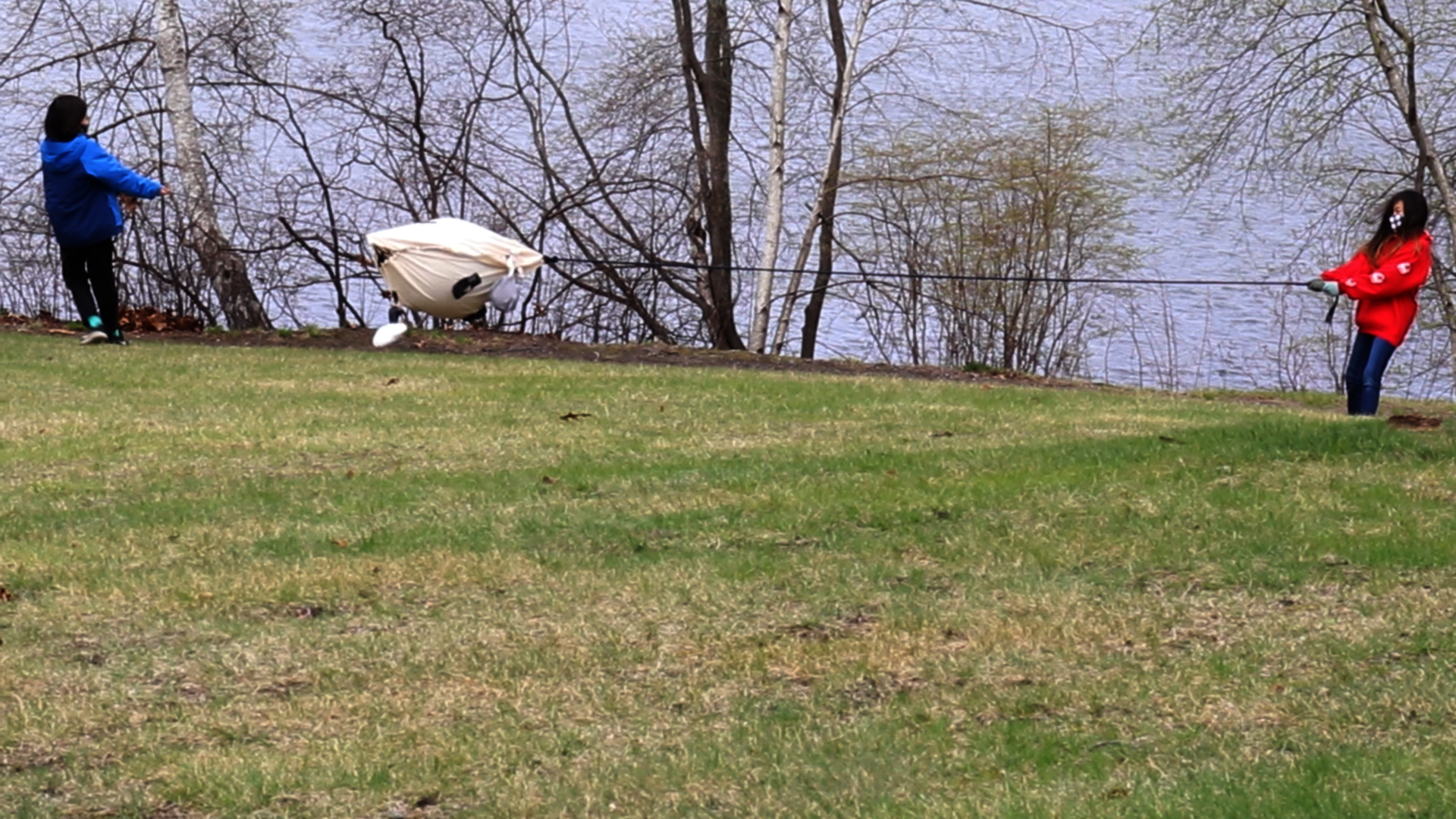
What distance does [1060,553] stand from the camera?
607cm

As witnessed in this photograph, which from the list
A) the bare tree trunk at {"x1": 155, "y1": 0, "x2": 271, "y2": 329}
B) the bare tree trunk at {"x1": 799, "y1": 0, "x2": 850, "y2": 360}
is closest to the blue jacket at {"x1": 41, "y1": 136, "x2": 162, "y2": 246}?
the bare tree trunk at {"x1": 155, "y1": 0, "x2": 271, "y2": 329}

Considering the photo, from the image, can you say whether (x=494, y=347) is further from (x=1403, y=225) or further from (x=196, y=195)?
(x=1403, y=225)

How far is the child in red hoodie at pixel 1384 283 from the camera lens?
10.6 metres

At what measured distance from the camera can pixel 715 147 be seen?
19156 millimetres

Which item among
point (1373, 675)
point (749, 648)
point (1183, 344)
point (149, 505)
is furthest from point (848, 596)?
point (1183, 344)

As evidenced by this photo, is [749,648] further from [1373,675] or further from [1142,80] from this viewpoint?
[1142,80]

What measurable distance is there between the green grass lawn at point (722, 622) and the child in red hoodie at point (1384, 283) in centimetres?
259

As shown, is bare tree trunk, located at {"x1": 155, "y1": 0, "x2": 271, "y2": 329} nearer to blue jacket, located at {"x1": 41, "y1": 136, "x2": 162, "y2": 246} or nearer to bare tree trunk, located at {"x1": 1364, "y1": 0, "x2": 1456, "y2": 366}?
blue jacket, located at {"x1": 41, "y1": 136, "x2": 162, "y2": 246}

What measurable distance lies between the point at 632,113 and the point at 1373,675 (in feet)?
51.0

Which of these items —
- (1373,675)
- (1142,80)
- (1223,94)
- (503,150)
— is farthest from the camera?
(1142,80)

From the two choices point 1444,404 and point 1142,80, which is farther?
point 1142,80

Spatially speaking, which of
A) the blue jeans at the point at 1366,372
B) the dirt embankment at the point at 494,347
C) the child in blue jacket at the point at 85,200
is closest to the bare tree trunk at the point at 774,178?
the dirt embankment at the point at 494,347

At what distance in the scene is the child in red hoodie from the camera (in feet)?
34.8

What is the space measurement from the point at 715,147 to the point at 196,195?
558cm
